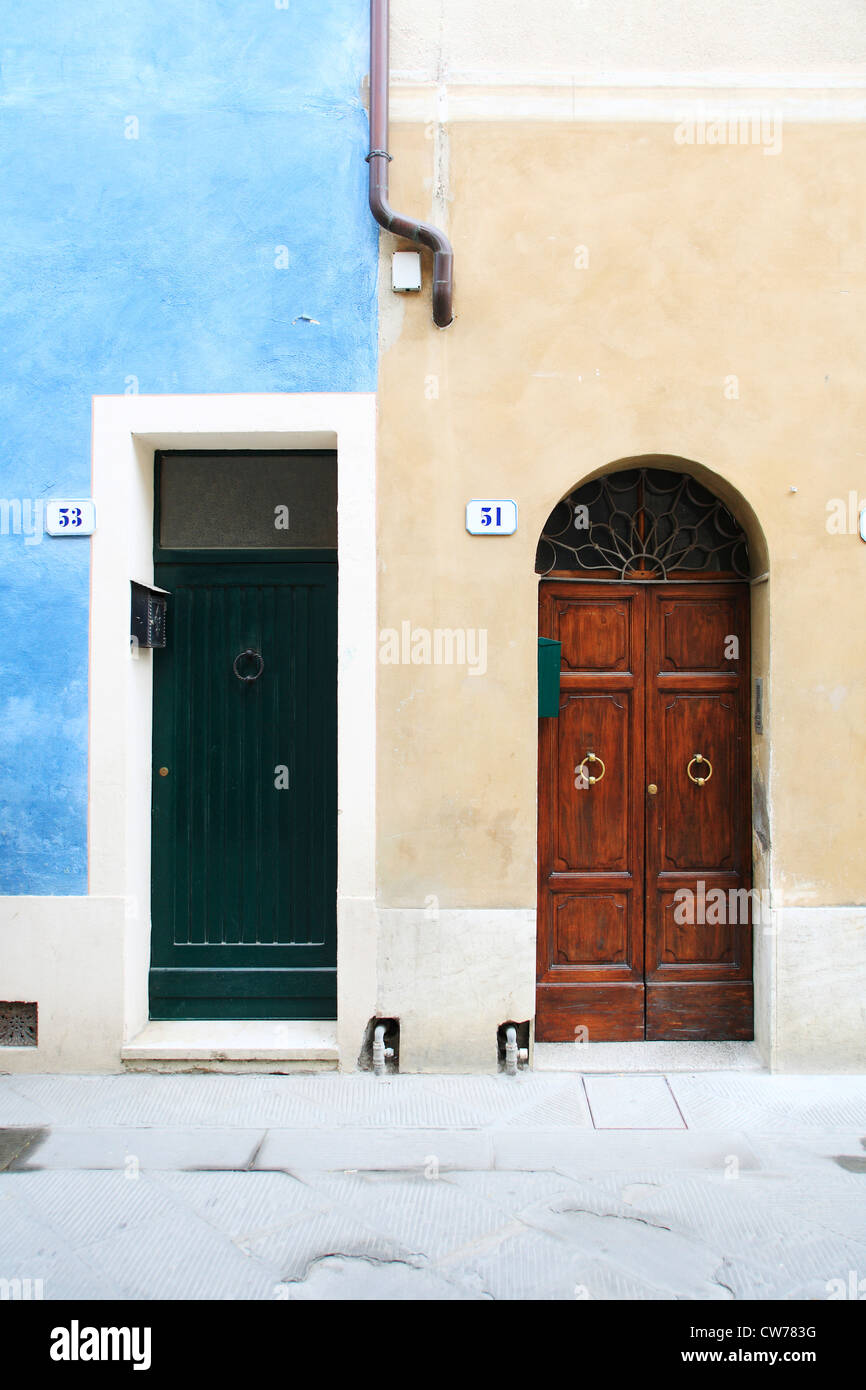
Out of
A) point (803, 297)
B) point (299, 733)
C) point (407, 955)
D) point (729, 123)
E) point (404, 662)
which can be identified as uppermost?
point (729, 123)

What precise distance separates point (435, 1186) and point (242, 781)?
235 centimetres

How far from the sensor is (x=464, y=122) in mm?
5000

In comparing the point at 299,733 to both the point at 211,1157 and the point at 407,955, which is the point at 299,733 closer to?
the point at 407,955

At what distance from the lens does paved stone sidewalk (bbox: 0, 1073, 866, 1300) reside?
3.30 m

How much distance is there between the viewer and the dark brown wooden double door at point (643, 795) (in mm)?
5234

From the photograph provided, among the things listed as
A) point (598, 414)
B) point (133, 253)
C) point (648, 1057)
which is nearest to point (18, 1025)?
point (648, 1057)

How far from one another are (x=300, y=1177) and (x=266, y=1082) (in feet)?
3.07

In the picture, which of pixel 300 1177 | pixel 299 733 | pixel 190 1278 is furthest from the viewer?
pixel 299 733

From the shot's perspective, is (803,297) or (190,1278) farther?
(803,297)

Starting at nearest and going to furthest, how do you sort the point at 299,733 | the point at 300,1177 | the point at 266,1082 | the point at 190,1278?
the point at 190,1278, the point at 300,1177, the point at 266,1082, the point at 299,733

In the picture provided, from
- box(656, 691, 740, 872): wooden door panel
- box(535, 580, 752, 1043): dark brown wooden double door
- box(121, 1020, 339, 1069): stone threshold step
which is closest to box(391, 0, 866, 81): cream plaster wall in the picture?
box(535, 580, 752, 1043): dark brown wooden double door

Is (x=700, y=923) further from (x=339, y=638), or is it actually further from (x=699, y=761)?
(x=339, y=638)

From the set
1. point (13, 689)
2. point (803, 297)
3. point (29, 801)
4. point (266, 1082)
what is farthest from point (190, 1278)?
point (803, 297)

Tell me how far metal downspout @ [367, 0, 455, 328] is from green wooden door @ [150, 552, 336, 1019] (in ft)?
5.23
